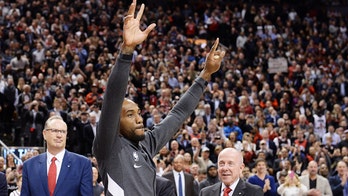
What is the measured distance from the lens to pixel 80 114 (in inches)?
659

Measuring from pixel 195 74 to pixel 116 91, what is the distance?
59.4 ft

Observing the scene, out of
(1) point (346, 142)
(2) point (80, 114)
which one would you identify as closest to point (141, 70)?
(2) point (80, 114)

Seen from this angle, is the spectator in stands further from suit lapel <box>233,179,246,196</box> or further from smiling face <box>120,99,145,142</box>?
smiling face <box>120,99,145,142</box>

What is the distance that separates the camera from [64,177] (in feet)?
19.9

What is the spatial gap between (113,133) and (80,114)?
1282cm

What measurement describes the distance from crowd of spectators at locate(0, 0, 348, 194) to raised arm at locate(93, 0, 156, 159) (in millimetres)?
9775

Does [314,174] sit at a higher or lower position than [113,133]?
lower

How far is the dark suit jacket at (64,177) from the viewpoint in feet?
19.6

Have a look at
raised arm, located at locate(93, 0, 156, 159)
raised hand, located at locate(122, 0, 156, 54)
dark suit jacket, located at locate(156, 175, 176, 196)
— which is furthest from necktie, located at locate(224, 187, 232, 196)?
dark suit jacket, located at locate(156, 175, 176, 196)

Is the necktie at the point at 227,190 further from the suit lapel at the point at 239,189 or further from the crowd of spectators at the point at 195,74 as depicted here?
the crowd of spectators at the point at 195,74

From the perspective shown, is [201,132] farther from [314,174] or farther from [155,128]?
[155,128]

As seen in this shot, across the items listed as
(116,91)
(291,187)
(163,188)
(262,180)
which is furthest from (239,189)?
(291,187)

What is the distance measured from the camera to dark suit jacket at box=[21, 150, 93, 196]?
5.99 meters

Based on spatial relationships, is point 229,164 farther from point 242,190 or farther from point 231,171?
point 242,190
